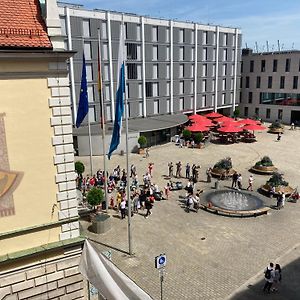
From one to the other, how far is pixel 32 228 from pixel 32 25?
6473mm

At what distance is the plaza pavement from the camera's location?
17.0 meters

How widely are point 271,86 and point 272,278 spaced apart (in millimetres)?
61158

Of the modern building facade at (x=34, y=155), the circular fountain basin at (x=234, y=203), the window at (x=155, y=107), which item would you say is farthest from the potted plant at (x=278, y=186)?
the window at (x=155, y=107)

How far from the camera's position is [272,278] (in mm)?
16375

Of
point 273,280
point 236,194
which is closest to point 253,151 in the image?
point 236,194

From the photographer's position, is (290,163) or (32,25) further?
(290,163)

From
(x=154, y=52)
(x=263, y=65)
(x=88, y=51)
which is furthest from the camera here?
(x=263, y=65)

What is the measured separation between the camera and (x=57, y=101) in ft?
37.2

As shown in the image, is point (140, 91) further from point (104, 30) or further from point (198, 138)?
point (198, 138)

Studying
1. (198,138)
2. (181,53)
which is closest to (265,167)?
(198,138)

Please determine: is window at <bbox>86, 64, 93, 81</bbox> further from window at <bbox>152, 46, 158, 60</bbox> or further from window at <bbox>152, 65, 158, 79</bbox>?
window at <bbox>152, 46, 158, 60</bbox>

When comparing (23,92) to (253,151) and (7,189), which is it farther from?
(253,151)

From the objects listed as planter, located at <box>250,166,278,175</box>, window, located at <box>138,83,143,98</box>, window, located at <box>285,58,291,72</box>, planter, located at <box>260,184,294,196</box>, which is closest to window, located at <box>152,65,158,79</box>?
window, located at <box>138,83,143,98</box>

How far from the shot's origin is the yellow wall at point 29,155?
10.8 meters
